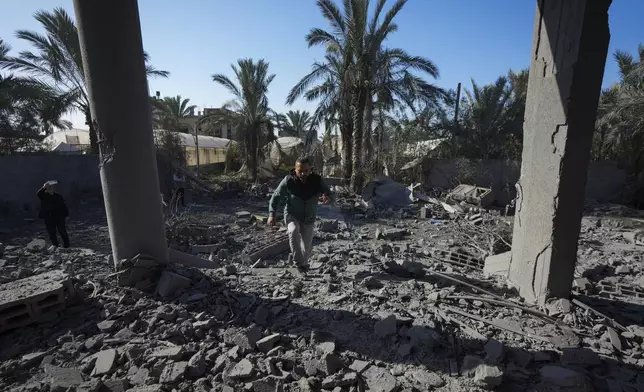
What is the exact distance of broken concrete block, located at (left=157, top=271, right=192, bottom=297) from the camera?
3611mm

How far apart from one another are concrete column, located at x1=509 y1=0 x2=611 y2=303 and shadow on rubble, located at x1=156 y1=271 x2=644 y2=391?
1079mm

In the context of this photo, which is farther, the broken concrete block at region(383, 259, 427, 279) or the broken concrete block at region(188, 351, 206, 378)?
the broken concrete block at region(383, 259, 427, 279)

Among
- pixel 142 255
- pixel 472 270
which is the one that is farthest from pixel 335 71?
pixel 142 255

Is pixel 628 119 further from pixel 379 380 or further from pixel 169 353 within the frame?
pixel 169 353

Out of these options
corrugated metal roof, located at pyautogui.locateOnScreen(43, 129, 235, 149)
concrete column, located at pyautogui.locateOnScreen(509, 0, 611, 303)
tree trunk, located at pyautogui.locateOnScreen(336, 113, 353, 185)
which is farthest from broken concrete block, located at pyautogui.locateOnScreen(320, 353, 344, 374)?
corrugated metal roof, located at pyautogui.locateOnScreen(43, 129, 235, 149)

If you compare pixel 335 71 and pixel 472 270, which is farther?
pixel 335 71

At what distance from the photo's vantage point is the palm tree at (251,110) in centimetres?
1803

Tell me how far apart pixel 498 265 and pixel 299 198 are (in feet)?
10.8

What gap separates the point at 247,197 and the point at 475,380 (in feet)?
45.8

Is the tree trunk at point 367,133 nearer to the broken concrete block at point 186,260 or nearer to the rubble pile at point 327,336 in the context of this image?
the rubble pile at point 327,336

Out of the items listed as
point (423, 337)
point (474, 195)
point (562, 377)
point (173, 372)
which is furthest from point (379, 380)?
point (474, 195)

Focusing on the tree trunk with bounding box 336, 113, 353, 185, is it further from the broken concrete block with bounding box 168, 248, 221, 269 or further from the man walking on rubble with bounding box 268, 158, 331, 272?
the broken concrete block with bounding box 168, 248, 221, 269

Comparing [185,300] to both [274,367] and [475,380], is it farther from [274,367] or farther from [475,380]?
[475,380]

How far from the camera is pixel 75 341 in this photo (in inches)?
119
